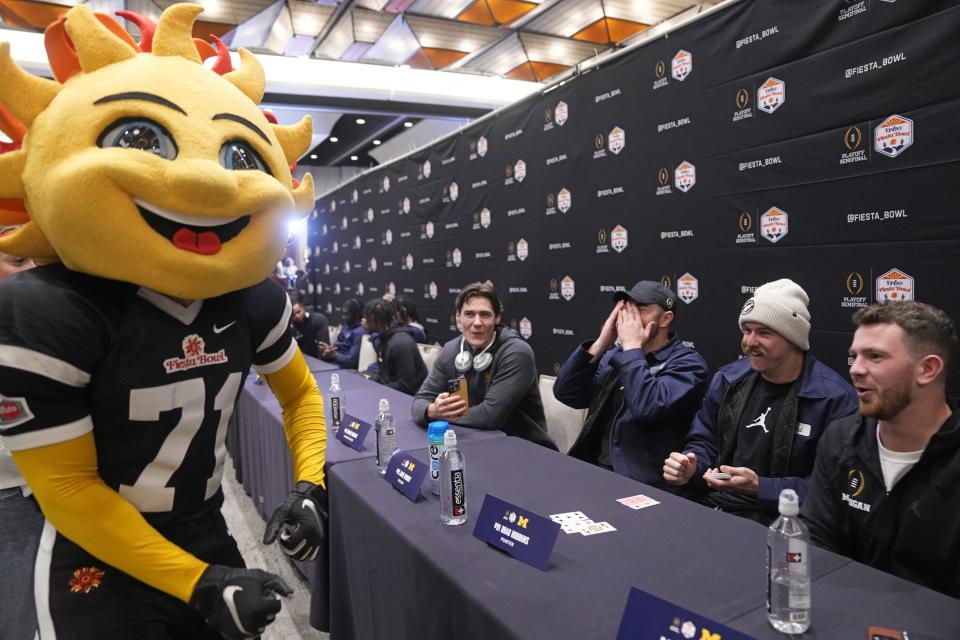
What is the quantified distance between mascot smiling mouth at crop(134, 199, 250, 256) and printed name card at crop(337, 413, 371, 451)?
116 cm

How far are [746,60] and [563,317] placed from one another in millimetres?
1714

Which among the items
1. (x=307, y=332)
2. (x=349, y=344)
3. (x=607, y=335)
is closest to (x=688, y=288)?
(x=607, y=335)

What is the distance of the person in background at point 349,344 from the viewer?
504 cm

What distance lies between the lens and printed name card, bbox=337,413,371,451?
203 centimetres

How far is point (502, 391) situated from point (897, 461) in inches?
53.0

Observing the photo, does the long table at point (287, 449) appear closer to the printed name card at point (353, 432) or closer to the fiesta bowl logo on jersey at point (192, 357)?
the printed name card at point (353, 432)

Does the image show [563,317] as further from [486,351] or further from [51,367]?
[51,367]

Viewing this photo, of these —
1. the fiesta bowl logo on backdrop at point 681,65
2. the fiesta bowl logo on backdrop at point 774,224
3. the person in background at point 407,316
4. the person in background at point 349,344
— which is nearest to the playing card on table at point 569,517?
the fiesta bowl logo on backdrop at point 774,224

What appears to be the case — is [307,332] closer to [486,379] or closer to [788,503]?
[486,379]

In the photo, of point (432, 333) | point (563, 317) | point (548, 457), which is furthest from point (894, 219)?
point (432, 333)

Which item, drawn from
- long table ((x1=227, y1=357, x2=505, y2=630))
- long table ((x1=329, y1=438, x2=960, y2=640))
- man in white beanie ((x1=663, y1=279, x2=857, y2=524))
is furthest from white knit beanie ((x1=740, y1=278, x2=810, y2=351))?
long table ((x1=227, y1=357, x2=505, y2=630))

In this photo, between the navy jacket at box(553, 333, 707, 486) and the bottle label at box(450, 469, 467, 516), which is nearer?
the bottle label at box(450, 469, 467, 516)

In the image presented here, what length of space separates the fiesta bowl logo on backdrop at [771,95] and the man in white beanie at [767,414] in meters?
0.84

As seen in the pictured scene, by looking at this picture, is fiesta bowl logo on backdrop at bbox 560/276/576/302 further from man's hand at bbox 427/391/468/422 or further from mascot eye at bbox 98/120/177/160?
mascot eye at bbox 98/120/177/160
